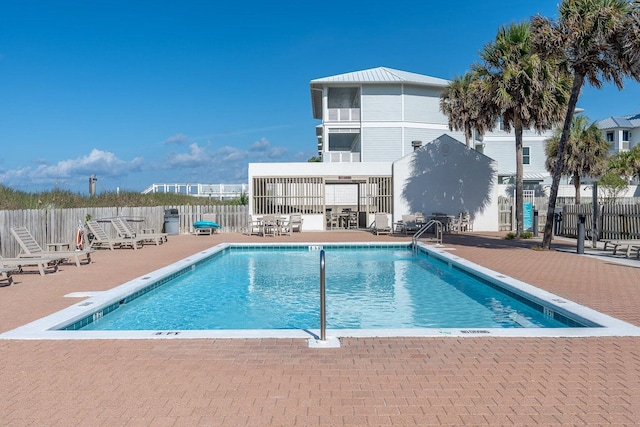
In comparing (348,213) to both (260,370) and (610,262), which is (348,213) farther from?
(260,370)

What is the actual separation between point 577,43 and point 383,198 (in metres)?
11.5

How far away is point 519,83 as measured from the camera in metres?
17.5

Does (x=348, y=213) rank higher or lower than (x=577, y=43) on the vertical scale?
lower

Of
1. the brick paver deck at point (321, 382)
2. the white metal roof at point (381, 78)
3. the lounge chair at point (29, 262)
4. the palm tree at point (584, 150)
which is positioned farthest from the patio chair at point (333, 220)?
the brick paver deck at point (321, 382)

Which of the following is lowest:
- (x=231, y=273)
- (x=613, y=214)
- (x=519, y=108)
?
(x=231, y=273)

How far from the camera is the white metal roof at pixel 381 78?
109ft

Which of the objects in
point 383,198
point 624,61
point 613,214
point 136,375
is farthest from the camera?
point 383,198

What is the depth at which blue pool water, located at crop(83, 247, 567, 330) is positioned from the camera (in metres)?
7.53

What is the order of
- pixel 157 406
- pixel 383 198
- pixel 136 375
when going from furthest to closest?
pixel 383 198 < pixel 136 375 < pixel 157 406

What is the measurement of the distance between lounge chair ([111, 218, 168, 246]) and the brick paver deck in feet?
36.3

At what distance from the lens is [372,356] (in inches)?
195

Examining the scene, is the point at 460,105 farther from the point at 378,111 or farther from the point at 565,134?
the point at 565,134

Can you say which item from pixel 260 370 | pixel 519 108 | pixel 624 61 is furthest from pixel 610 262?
pixel 260 370

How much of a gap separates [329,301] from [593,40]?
1047cm
